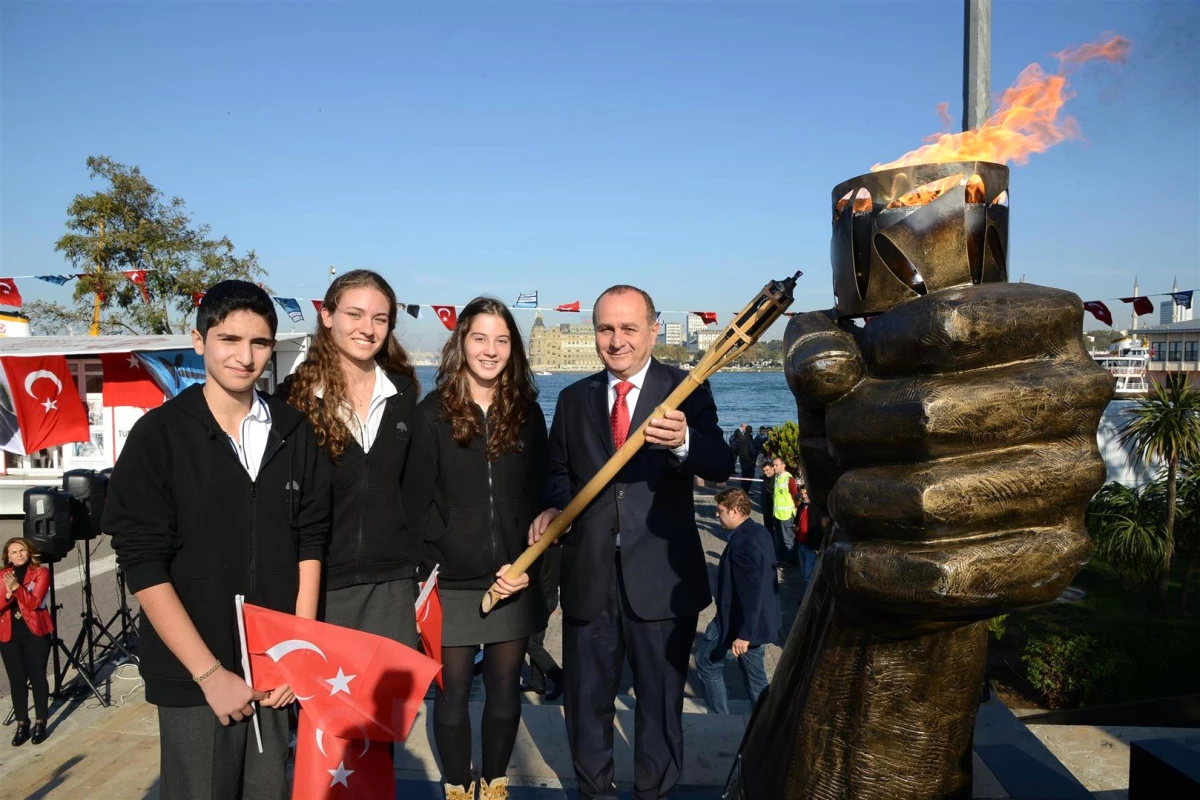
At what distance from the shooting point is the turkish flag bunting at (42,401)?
484 inches

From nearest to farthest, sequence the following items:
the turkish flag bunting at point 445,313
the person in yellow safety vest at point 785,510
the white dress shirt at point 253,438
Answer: the white dress shirt at point 253,438 → the person in yellow safety vest at point 785,510 → the turkish flag bunting at point 445,313

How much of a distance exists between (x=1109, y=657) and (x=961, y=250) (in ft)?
24.7

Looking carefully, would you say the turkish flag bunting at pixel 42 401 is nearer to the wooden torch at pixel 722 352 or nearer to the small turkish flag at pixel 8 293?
the small turkish flag at pixel 8 293

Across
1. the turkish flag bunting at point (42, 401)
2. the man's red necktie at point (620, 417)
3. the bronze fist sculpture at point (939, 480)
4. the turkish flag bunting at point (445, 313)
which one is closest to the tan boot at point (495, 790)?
→ the man's red necktie at point (620, 417)

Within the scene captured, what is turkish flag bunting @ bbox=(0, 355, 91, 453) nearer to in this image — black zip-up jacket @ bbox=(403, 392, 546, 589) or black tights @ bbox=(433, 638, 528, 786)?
black zip-up jacket @ bbox=(403, 392, 546, 589)

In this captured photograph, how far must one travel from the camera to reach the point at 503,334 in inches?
143

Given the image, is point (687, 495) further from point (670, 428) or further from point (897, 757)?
point (897, 757)

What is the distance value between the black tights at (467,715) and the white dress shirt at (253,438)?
1173 mm

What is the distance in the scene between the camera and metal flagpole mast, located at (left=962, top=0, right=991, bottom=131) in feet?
15.3

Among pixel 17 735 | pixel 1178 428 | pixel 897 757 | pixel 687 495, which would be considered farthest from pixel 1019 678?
pixel 17 735

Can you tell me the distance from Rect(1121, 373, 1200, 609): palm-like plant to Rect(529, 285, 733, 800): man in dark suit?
916cm

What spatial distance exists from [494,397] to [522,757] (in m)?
1.91

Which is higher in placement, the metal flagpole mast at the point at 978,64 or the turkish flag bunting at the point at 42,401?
the metal flagpole mast at the point at 978,64

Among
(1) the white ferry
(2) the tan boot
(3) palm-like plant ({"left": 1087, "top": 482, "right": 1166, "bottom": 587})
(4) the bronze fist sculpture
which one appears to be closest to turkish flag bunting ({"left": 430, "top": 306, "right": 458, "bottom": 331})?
(3) palm-like plant ({"left": 1087, "top": 482, "right": 1166, "bottom": 587})
